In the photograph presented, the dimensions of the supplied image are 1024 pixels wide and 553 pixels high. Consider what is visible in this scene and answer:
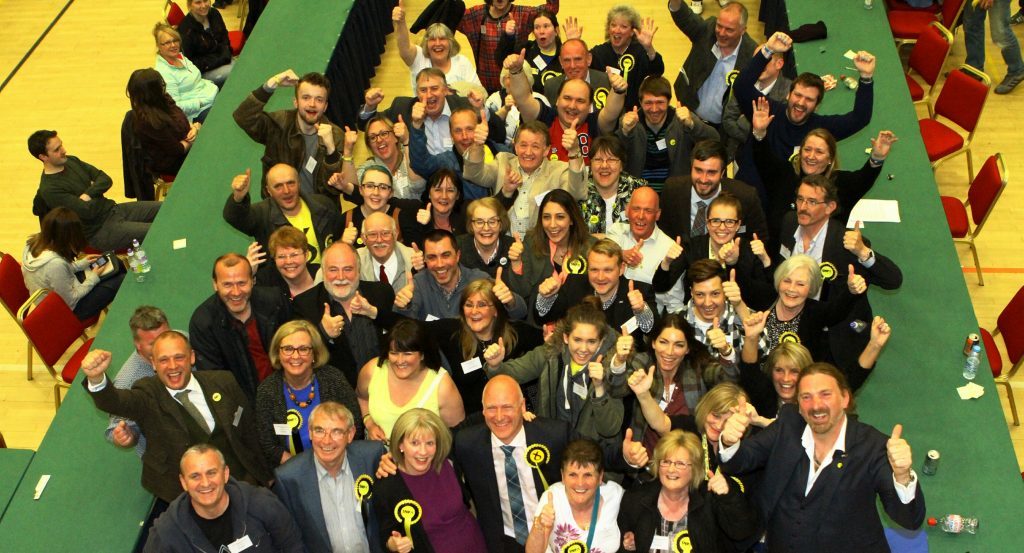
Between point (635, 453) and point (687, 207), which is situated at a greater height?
point (635, 453)

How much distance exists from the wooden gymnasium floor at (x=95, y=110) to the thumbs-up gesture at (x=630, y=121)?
2.49m

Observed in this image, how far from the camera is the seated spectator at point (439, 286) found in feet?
20.1

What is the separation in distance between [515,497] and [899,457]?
1.75 meters

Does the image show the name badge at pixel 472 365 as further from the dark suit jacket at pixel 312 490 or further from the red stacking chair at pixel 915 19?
the red stacking chair at pixel 915 19

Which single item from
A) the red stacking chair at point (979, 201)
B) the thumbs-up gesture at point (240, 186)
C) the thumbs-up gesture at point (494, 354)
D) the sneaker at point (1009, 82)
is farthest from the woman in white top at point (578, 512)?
the sneaker at point (1009, 82)

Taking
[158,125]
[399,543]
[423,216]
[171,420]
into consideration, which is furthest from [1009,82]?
[171,420]

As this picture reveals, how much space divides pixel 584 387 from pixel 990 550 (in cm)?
197

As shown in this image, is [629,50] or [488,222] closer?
[488,222]

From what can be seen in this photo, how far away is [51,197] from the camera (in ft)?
26.8

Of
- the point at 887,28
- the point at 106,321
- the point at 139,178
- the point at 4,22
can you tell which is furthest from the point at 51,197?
the point at 887,28

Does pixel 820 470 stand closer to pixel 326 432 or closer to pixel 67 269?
pixel 326 432

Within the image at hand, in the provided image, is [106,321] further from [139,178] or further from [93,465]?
[139,178]

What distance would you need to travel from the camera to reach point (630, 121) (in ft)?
23.6

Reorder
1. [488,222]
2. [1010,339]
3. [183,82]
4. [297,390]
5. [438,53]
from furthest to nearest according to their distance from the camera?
[183,82], [438,53], [1010,339], [488,222], [297,390]
